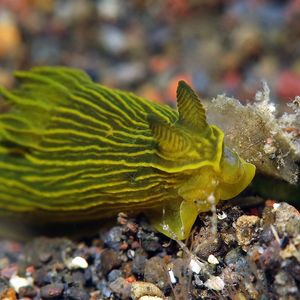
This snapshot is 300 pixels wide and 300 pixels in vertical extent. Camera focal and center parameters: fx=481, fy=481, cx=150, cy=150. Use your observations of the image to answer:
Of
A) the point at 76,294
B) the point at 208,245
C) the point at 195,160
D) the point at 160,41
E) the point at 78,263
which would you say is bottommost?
the point at 76,294

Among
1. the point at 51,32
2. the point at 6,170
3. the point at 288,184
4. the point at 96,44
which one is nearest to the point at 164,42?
the point at 96,44

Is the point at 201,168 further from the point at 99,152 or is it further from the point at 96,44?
the point at 96,44

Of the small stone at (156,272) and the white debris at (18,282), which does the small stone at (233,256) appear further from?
the white debris at (18,282)

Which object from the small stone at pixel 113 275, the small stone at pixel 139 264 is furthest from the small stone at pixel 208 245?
the small stone at pixel 113 275

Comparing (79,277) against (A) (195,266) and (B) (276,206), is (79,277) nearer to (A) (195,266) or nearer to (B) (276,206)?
(A) (195,266)

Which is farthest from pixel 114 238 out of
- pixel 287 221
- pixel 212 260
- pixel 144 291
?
pixel 287 221

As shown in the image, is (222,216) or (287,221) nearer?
(287,221)
